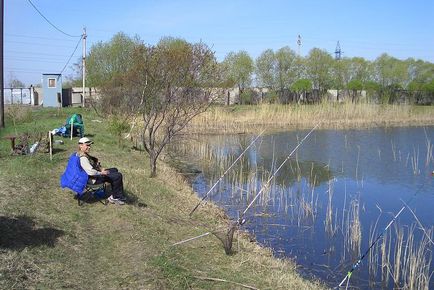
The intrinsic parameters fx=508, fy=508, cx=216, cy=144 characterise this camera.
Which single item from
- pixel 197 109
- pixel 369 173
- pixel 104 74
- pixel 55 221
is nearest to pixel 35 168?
pixel 55 221

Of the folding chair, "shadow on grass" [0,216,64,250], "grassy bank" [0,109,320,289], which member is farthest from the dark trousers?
"shadow on grass" [0,216,64,250]

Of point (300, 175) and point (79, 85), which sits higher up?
point (79, 85)

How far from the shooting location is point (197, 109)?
45.9ft

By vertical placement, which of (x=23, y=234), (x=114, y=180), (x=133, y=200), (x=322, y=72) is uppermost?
(x=322, y=72)

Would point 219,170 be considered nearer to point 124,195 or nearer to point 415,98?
point 124,195

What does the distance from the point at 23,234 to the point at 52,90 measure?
29.7 m

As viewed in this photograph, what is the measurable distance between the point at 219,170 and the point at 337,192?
15.9 feet

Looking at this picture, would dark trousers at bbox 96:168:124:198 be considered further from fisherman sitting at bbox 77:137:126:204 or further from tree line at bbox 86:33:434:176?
tree line at bbox 86:33:434:176

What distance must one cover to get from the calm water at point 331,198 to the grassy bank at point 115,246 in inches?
45.4

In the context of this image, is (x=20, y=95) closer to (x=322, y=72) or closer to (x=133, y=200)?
(x=322, y=72)

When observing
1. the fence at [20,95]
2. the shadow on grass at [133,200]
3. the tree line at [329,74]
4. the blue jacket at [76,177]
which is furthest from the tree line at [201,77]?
the fence at [20,95]

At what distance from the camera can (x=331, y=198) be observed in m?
A: 12.6

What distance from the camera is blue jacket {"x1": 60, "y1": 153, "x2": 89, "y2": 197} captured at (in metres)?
Result: 8.37

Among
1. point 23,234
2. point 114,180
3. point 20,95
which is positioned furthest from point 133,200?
point 20,95
